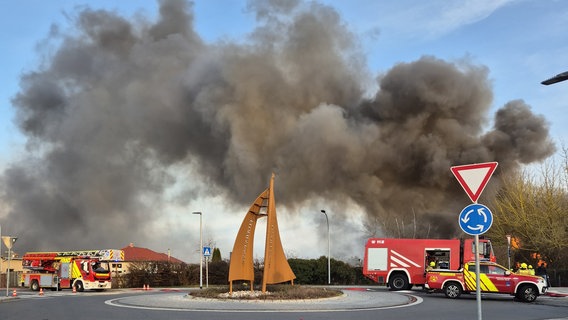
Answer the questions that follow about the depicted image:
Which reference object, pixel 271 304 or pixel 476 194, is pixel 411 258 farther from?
pixel 476 194

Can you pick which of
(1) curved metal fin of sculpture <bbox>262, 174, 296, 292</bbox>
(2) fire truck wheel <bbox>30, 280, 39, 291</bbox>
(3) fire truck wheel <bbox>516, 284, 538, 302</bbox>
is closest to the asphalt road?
(3) fire truck wheel <bbox>516, 284, 538, 302</bbox>

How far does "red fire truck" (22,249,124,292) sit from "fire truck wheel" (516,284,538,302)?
20.5m

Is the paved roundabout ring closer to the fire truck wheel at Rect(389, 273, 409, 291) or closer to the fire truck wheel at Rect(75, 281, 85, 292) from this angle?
the fire truck wheel at Rect(389, 273, 409, 291)

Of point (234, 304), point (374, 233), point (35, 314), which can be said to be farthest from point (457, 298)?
point (374, 233)

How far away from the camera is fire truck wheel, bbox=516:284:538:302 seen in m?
21.0

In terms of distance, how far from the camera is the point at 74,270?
101 feet

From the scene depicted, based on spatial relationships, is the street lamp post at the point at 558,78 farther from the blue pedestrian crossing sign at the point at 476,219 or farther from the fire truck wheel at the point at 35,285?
the fire truck wheel at the point at 35,285

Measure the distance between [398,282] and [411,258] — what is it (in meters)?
1.47

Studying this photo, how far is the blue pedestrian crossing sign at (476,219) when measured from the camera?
777 centimetres

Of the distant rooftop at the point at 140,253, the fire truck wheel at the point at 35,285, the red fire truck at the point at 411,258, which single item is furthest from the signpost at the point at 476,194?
the distant rooftop at the point at 140,253

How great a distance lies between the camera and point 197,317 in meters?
15.2

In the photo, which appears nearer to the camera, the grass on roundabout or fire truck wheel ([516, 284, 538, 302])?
the grass on roundabout

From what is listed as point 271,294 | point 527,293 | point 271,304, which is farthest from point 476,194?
point 527,293

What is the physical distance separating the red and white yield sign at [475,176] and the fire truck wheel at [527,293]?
1524 cm
